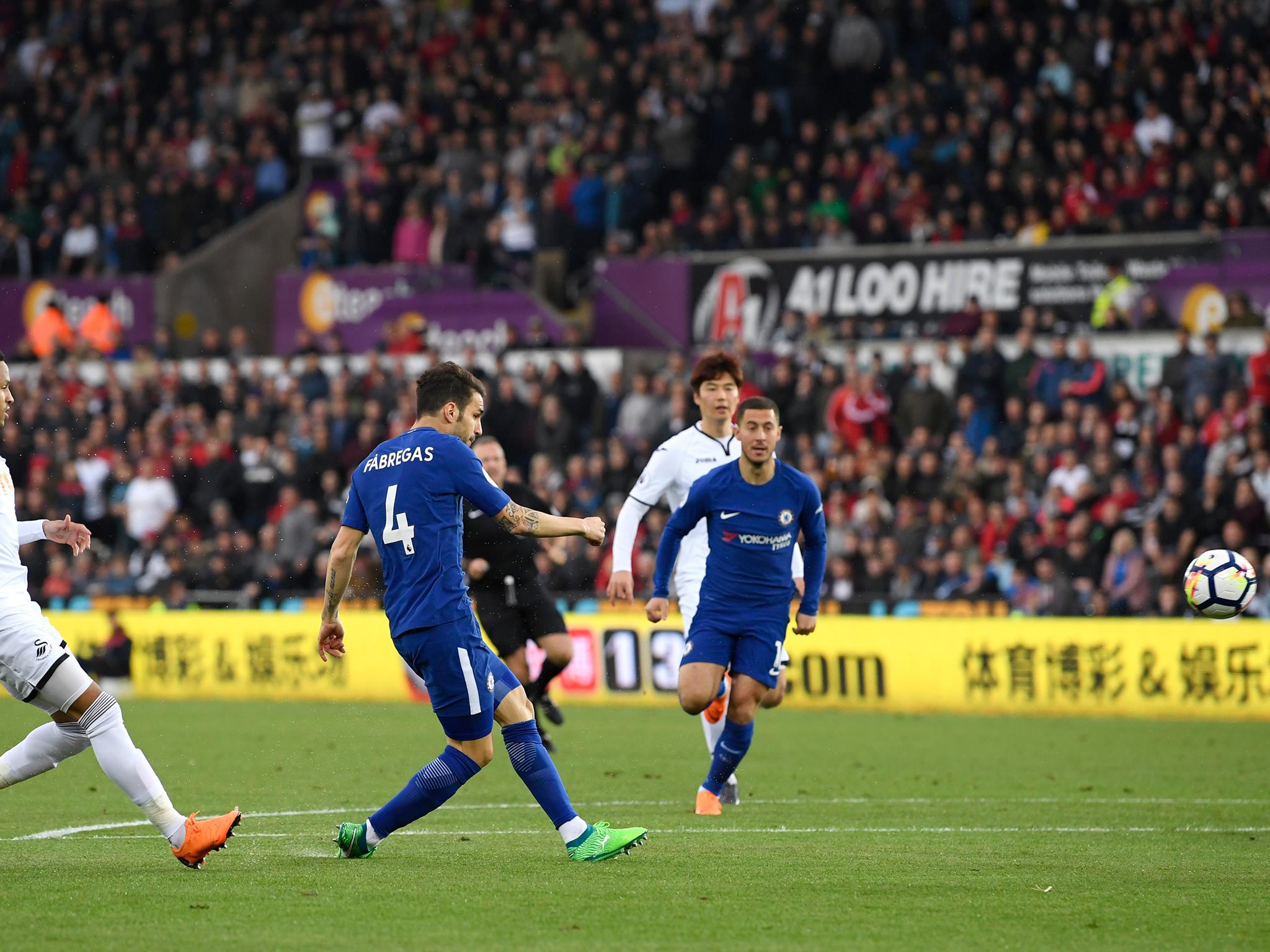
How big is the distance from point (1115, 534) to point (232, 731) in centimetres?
878

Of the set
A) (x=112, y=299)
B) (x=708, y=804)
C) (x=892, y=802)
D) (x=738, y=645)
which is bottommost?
(x=892, y=802)

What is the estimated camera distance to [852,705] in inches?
754

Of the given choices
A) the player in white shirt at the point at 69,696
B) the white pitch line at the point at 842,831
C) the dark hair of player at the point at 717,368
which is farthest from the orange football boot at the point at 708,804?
the player in white shirt at the point at 69,696

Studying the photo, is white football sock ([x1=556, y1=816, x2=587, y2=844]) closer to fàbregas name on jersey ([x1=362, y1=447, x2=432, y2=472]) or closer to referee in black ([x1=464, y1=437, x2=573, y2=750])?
fàbregas name on jersey ([x1=362, y1=447, x2=432, y2=472])

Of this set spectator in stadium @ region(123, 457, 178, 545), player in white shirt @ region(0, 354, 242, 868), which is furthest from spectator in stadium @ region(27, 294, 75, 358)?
player in white shirt @ region(0, 354, 242, 868)

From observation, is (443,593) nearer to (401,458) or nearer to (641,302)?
(401,458)

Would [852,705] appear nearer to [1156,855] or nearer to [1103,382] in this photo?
[1103,382]

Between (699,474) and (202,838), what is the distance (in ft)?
13.9

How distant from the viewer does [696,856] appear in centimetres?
848

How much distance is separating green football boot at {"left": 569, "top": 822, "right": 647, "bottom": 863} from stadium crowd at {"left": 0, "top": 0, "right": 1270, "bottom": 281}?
15.2m

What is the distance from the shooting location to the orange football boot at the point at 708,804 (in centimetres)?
1030

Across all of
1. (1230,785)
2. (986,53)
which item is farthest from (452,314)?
(1230,785)

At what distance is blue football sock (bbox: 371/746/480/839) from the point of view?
799 cm

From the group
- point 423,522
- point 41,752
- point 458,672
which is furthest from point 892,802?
point 41,752
